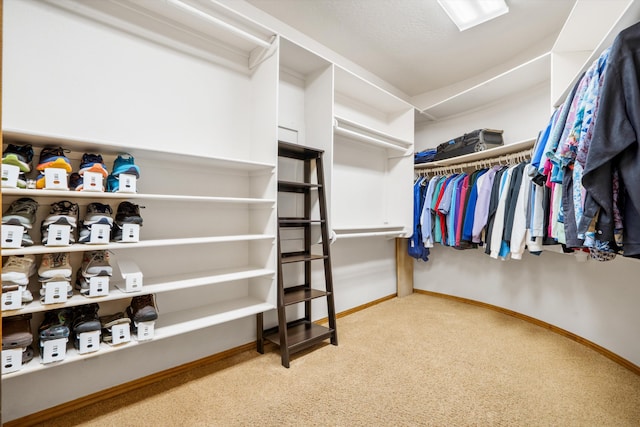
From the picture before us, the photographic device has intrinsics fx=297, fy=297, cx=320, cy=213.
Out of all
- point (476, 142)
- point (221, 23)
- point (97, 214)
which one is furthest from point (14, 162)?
point (476, 142)

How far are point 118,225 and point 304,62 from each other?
1840 millimetres

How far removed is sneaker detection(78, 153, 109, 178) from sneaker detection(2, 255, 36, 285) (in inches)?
18.1

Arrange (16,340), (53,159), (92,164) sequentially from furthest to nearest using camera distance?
(92,164)
(53,159)
(16,340)

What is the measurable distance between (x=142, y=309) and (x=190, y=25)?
5.96 ft

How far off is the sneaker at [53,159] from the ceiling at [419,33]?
1.78 meters

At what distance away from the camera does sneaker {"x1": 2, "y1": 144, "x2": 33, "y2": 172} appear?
4.18 ft

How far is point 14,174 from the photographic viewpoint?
127cm

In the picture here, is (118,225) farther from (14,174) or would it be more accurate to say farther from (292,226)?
(292,226)

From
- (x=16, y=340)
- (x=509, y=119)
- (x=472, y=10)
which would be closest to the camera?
(x=16, y=340)

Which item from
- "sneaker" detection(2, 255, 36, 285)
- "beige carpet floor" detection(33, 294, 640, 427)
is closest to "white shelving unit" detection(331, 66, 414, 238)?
"beige carpet floor" detection(33, 294, 640, 427)

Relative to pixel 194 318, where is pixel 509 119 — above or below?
above

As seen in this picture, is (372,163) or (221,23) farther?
(372,163)

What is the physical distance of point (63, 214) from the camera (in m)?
1.45

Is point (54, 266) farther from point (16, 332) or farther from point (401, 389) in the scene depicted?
point (401, 389)
